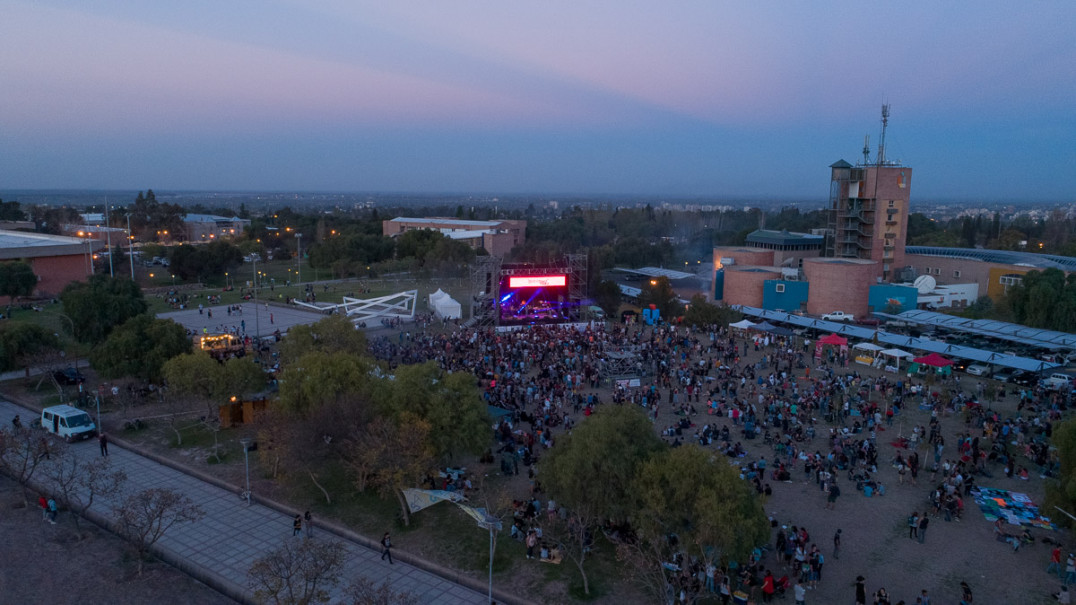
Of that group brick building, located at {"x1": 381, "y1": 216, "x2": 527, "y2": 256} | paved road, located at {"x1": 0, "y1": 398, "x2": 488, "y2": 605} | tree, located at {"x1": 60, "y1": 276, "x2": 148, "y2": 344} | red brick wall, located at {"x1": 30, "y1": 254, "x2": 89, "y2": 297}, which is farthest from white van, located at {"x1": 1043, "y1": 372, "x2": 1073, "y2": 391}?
red brick wall, located at {"x1": 30, "y1": 254, "x2": 89, "y2": 297}

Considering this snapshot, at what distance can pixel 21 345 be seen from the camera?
2158 cm

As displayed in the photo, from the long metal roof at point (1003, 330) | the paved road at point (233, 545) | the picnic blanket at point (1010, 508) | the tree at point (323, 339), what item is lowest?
the paved road at point (233, 545)

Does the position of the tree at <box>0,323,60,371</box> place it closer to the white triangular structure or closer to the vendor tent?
the white triangular structure

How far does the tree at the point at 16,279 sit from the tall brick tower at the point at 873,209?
5027 centimetres

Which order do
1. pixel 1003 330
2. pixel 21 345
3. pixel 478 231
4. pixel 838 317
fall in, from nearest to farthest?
pixel 21 345 < pixel 1003 330 < pixel 838 317 < pixel 478 231

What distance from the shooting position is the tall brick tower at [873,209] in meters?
42.9

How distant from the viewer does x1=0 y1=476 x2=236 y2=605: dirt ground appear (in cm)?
1073

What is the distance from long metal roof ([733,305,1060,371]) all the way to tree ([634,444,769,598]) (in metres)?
17.8

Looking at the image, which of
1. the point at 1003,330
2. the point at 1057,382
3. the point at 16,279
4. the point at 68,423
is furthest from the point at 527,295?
the point at 16,279

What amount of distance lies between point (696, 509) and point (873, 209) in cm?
3924

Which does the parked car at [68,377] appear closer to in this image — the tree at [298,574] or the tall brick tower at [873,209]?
the tree at [298,574]

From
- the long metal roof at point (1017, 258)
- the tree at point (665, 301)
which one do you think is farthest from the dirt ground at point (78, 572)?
the long metal roof at point (1017, 258)

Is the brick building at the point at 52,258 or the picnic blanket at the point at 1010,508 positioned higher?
the brick building at the point at 52,258

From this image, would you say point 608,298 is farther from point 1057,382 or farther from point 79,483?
point 79,483
